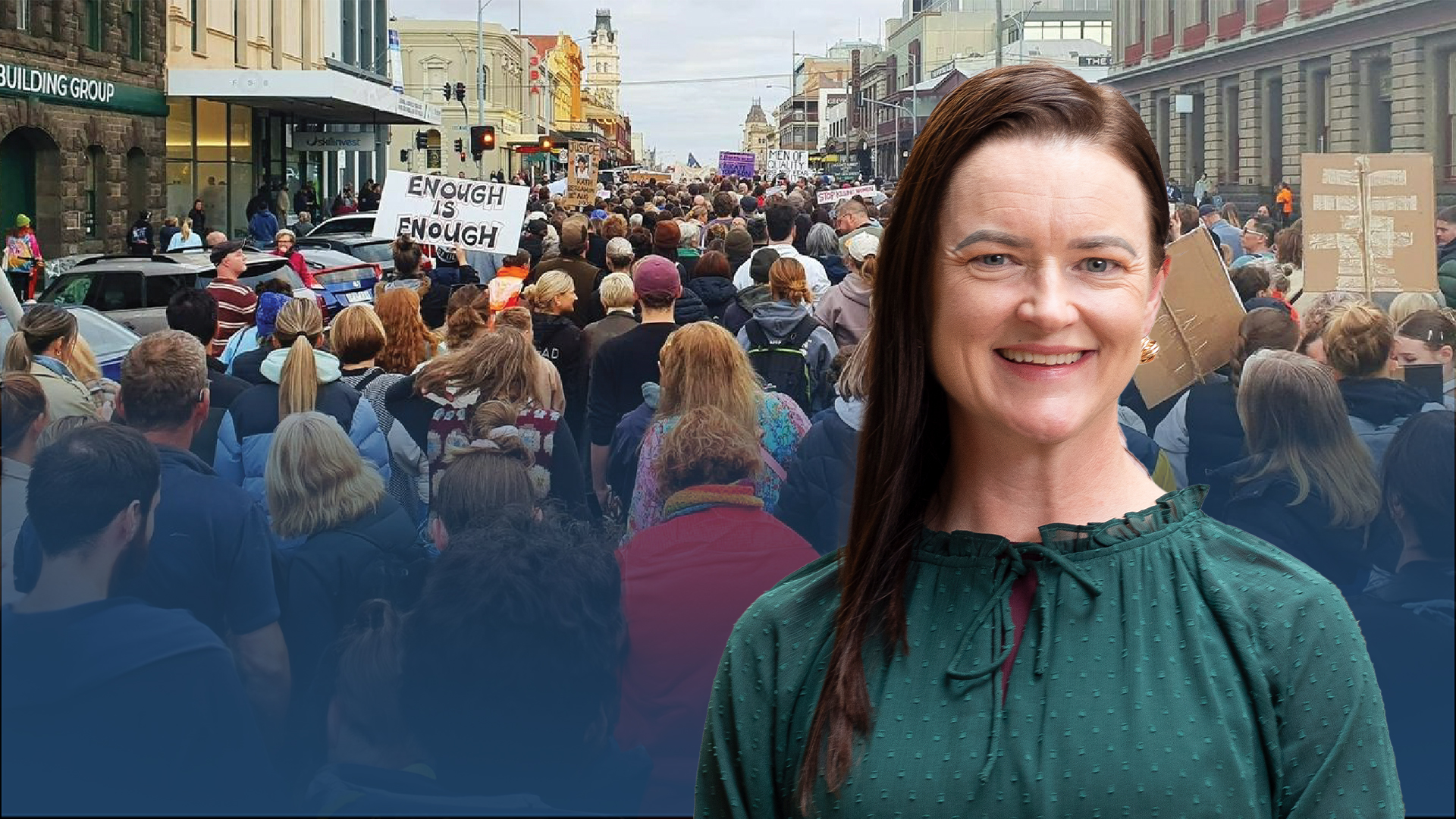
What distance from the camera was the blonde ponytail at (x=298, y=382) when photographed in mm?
5996

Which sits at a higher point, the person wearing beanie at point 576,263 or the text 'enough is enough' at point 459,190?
the text 'enough is enough' at point 459,190

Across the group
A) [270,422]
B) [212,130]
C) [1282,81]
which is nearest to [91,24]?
[212,130]

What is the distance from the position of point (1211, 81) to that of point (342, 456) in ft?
166

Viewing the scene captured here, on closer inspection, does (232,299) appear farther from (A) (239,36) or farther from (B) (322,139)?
(B) (322,139)

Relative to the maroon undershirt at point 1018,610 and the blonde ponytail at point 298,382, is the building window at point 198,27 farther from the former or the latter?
the maroon undershirt at point 1018,610

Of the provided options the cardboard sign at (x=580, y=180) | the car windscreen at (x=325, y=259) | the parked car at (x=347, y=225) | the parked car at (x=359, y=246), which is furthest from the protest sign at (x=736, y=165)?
the car windscreen at (x=325, y=259)

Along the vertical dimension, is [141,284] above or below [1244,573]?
above

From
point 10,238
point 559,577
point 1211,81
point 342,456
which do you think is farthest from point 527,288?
point 1211,81

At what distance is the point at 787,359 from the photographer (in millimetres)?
7375

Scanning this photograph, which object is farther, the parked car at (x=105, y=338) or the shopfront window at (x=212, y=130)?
the shopfront window at (x=212, y=130)

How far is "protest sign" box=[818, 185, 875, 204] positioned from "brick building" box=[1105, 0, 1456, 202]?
54.5ft

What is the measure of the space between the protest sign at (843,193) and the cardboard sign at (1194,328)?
14.5 metres

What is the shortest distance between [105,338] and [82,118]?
67.8 ft

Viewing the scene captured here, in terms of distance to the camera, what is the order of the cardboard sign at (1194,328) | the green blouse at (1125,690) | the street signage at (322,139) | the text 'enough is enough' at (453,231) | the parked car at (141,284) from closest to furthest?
the green blouse at (1125,690)
the cardboard sign at (1194,328)
the text 'enough is enough' at (453,231)
the parked car at (141,284)
the street signage at (322,139)
